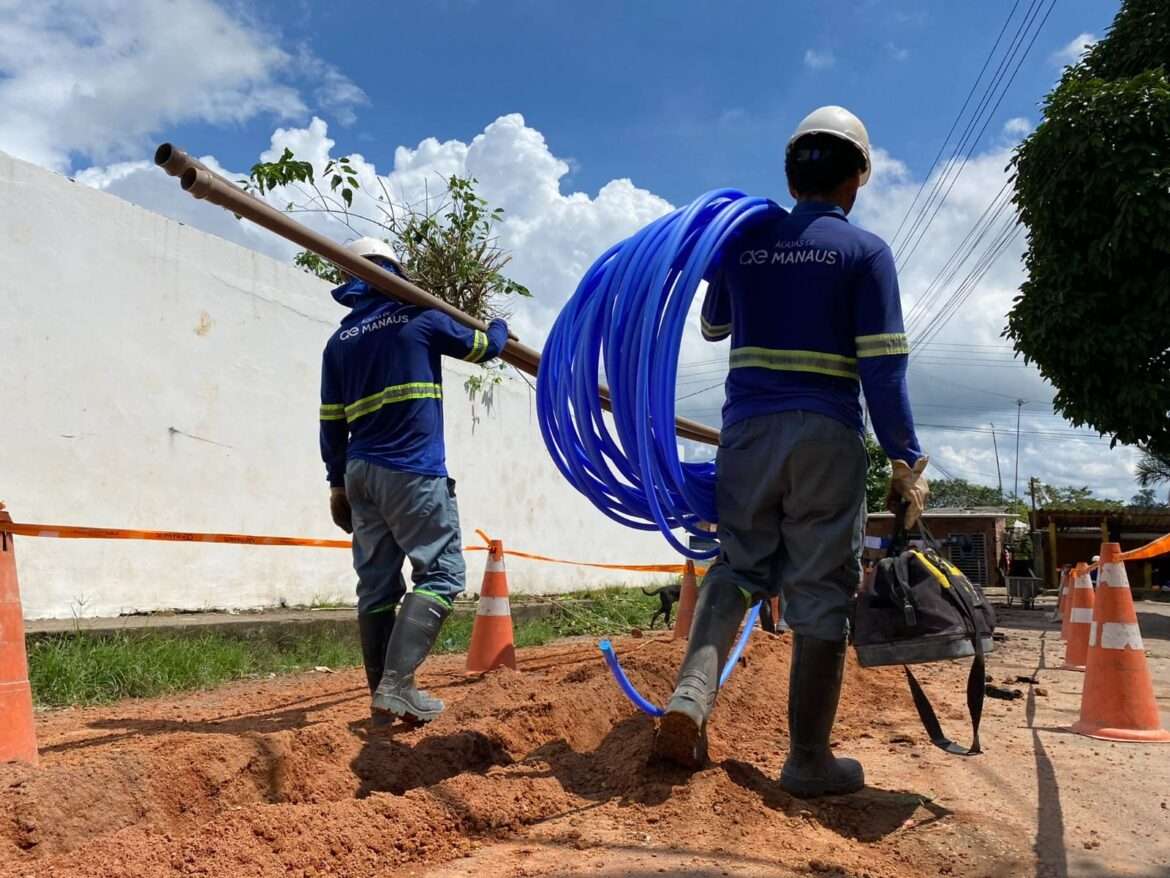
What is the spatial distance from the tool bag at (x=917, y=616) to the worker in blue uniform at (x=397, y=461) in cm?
181

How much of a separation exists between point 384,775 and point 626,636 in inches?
224

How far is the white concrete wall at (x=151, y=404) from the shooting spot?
18.2ft

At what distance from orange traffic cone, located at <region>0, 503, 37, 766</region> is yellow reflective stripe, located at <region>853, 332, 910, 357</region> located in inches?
113

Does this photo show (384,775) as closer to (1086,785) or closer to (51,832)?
(51,832)

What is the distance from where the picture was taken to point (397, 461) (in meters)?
3.83

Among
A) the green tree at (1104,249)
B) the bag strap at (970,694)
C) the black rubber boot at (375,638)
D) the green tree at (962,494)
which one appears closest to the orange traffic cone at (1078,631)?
the bag strap at (970,694)

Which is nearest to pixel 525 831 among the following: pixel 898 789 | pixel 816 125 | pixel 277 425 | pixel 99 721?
pixel 898 789

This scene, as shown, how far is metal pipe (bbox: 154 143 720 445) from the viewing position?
3.00m

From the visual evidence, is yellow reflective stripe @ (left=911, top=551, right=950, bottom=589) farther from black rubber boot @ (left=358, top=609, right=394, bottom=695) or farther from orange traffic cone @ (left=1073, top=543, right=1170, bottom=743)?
black rubber boot @ (left=358, top=609, right=394, bottom=695)

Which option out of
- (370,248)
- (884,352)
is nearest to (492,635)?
(370,248)

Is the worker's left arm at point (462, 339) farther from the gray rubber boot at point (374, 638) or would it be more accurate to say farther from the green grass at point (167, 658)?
the green grass at point (167, 658)

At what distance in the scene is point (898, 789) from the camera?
2.80 meters

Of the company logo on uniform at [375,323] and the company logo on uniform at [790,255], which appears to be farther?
the company logo on uniform at [375,323]

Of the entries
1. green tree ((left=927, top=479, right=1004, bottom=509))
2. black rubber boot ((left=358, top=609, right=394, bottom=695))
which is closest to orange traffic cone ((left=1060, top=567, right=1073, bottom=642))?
black rubber boot ((left=358, top=609, right=394, bottom=695))
